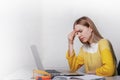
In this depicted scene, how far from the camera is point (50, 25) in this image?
3.04 m

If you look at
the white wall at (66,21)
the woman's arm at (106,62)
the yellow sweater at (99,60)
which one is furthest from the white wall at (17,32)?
the woman's arm at (106,62)

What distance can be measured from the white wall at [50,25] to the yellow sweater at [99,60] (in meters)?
0.54

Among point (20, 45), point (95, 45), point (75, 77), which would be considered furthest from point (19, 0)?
point (75, 77)

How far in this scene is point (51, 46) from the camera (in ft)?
10.1

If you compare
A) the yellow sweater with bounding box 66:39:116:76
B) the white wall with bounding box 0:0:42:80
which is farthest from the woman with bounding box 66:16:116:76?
the white wall with bounding box 0:0:42:80

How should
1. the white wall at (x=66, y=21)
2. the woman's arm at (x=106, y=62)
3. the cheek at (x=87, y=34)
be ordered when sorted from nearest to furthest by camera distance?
the woman's arm at (x=106, y=62)
the cheek at (x=87, y=34)
the white wall at (x=66, y=21)

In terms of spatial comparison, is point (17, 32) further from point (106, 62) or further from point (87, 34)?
point (106, 62)

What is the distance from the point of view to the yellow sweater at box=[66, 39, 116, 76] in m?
2.20

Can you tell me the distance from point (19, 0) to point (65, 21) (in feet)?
1.96

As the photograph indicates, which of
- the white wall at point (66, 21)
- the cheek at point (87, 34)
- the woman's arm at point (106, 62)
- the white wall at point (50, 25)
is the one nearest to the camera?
the woman's arm at point (106, 62)

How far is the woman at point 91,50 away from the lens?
7.43 feet

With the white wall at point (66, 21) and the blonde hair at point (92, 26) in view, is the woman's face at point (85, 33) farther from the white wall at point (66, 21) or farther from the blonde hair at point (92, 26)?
the white wall at point (66, 21)

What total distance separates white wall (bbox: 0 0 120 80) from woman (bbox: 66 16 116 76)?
1.77 feet

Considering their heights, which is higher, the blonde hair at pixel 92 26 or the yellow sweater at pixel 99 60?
the blonde hair at pixel 92 26
